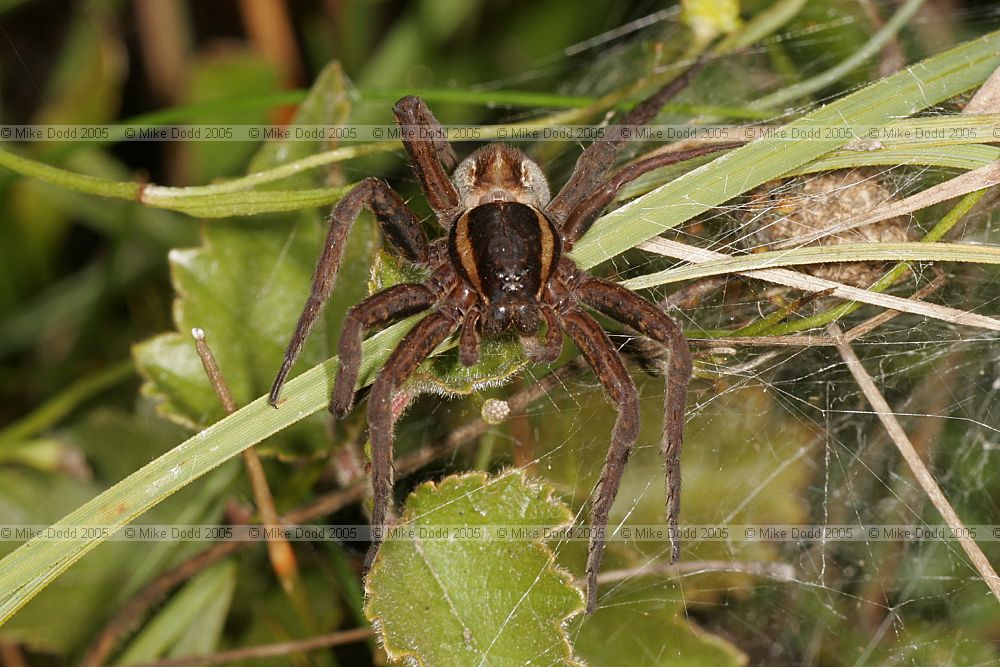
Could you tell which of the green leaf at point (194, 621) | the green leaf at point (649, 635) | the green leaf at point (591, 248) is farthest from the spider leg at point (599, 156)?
the green leaf at point (194, 621)

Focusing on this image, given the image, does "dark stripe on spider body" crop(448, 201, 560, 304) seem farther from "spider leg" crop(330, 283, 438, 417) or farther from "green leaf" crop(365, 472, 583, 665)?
"green leaf" crop(365, 472, 583, 665)

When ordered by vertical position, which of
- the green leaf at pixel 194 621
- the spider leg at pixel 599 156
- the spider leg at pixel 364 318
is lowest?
the green leaf at pixel 194 621

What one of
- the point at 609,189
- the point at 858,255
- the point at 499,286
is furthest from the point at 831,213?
the point at 499,286

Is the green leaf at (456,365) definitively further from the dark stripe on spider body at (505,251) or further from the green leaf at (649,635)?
the green leaf at (649,635)

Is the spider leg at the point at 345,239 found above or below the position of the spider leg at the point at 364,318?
above

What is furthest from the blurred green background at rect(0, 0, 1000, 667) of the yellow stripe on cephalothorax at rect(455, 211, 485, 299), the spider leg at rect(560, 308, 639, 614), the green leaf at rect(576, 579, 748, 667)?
the yellow stripe on cephalothorax at rect(455, 211, 485, 299)

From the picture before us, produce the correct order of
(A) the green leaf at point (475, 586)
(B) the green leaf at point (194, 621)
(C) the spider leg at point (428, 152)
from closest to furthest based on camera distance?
(A) the green leaf at point (475, 586), (C) the spider leg at point (428, 152), (B) the green leaf at point (194, 621)
